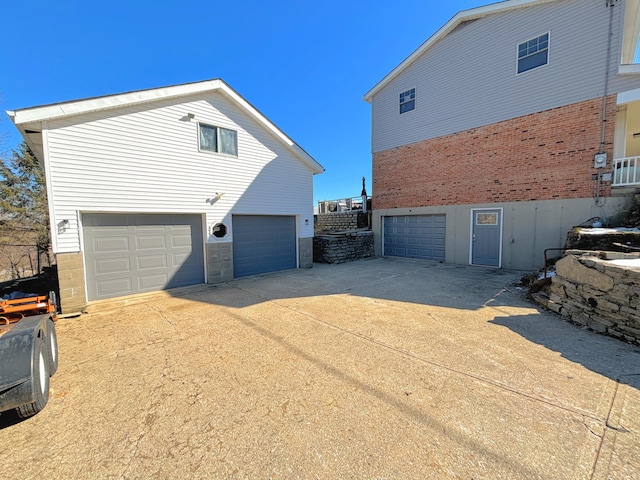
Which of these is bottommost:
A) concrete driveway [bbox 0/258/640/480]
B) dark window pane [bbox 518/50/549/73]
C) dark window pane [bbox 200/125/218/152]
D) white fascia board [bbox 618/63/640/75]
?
concrete driveway [bbox 0/258/640/480]

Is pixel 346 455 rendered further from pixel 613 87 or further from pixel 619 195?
pixel 613 87

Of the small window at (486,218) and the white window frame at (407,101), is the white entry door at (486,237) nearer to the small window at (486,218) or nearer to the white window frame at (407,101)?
the small window at (486,218)

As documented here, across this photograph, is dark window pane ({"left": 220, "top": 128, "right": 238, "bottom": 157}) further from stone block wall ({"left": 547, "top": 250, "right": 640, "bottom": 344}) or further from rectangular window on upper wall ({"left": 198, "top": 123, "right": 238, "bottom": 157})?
stone block wall ({"left": 547, "top": 250, "right": 640, "bottom": 344})

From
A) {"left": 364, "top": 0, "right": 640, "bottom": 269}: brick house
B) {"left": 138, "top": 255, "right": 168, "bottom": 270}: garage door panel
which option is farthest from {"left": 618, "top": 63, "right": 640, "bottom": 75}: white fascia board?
{"left": 138, "top": 255, "right": 168, "bottom": 270}: garage door panel

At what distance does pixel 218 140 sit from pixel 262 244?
373 centimetres

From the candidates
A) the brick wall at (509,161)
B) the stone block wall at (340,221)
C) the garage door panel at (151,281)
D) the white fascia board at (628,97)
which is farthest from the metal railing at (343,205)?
the garage door panel at (151,281)

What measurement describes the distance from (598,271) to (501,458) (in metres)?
4.38

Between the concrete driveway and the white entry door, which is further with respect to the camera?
the white entry door

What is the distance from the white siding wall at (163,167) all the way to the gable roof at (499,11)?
7.64m

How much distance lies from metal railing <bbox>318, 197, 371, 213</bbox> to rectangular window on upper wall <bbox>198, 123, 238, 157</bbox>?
32.2ft

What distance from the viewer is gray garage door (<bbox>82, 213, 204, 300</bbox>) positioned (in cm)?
638

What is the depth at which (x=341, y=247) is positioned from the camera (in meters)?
12.6

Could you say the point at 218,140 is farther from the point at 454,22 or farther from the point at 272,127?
the point at 454,22

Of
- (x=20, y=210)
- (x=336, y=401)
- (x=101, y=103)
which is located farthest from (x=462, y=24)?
(x=20, y=210)
